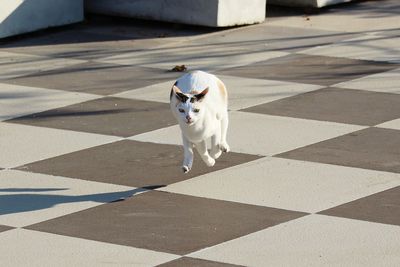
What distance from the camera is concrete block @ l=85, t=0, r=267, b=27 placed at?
13.1m

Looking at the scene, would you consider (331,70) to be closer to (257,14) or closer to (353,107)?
(353,107)

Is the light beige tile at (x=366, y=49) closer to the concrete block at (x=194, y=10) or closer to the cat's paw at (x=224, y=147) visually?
the concrete block at (x=194, y=10)

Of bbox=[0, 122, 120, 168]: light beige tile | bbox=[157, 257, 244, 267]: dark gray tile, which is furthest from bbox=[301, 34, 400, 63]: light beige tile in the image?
bbox=[157, 257, 244, 267]: dark gray tile

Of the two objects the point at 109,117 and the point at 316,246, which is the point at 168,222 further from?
the point at 109,117

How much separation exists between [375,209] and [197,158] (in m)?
1.59

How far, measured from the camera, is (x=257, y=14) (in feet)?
44.5

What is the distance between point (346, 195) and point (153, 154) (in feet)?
Result: 4.96

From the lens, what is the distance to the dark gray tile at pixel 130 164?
327 inches

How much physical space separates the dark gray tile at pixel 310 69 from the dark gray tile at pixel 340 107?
0.44 metres

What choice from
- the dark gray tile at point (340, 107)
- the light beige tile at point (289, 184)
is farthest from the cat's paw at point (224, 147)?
the dark gray tile at point (340, 107)

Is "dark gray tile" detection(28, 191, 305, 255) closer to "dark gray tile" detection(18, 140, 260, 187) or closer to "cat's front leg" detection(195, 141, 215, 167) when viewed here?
"cat's front leg" detection(195, 141, 215, 167)

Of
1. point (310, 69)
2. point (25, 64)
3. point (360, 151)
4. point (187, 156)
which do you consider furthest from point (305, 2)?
point (187, 156)

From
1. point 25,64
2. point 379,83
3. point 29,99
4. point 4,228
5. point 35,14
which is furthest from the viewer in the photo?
point 35,14

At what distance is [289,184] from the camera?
26.6 feet
